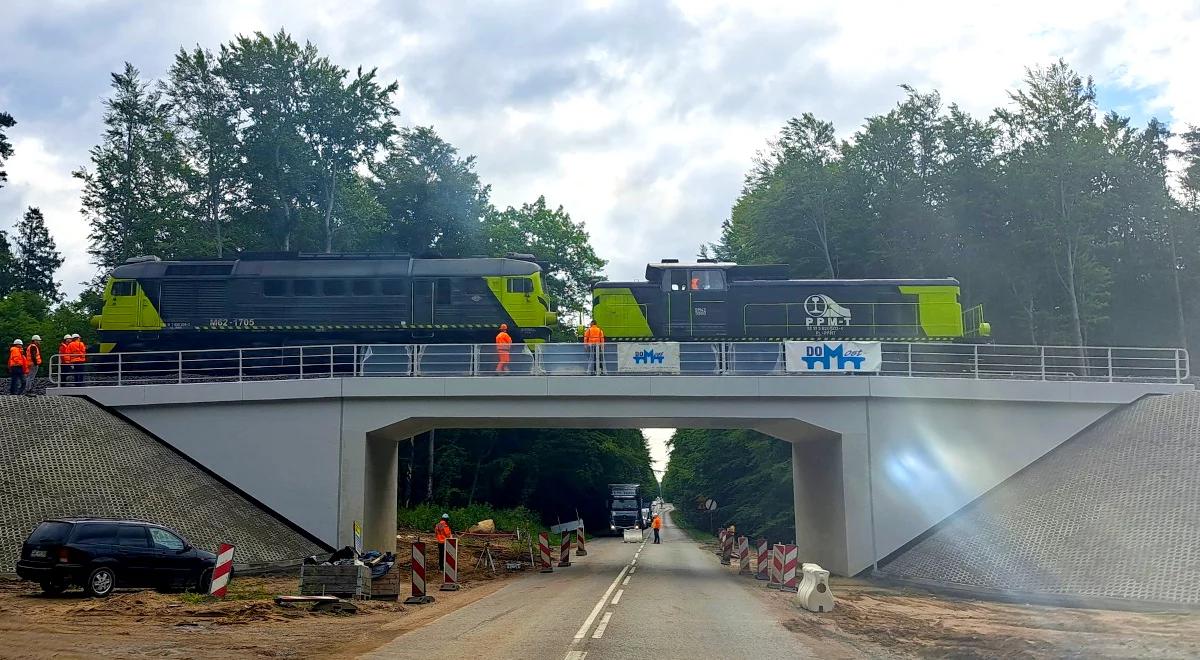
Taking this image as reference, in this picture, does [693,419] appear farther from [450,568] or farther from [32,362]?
[32,362]

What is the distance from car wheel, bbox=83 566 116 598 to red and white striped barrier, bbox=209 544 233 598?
1717mm

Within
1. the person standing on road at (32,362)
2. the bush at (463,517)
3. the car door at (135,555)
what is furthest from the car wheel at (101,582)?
the bush at (463,517)

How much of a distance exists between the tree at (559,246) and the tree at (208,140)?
61.6ft

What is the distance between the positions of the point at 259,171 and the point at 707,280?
97.4ft

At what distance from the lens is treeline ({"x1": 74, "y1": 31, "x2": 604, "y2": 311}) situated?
53469 millimetres

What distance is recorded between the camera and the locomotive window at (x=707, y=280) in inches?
1374

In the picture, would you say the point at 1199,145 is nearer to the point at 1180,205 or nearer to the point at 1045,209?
the point at 1180,205

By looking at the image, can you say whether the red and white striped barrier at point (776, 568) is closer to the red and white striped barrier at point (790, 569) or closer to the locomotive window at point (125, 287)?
the red and white striped barrier at point (790, 569)

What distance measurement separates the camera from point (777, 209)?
54.2m

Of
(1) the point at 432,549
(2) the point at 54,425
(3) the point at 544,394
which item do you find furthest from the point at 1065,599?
(2) the point at 54,425

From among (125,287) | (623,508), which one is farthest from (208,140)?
(623,508)

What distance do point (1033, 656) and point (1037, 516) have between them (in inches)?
513

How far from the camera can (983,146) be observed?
5172 centimetres

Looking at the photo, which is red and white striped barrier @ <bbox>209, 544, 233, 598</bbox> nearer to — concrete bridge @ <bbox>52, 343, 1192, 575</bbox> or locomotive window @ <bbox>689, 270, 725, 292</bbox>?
concrete bridge @ <bbox>52, 343, 1192, 575</bbox>
